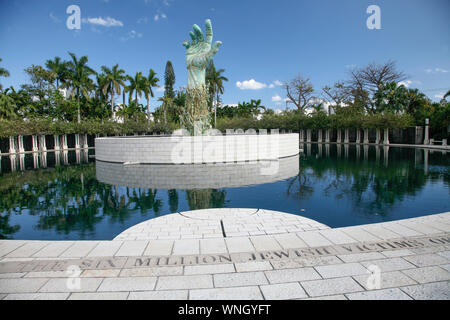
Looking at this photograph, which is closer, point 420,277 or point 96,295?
point 96,295

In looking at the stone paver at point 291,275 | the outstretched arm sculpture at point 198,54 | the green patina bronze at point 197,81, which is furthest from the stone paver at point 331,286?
the outstretched arm sculpture at point 198,54

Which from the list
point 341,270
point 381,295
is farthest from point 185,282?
point 381,295

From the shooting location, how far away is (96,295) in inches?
143

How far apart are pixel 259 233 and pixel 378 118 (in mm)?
33353

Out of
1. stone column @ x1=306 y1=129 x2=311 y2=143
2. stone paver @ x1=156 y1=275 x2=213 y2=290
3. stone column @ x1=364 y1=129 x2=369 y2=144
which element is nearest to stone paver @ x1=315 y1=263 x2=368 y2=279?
stone paver @ x1=156 y1=275 x2=213 y2=290

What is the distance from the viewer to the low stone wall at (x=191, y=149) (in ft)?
54.6

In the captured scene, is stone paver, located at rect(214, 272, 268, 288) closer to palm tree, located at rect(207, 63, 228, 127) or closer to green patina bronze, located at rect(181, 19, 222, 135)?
green patina bronze, located at rect(181, 19, 222, 135)

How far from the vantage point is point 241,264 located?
14.4 ft

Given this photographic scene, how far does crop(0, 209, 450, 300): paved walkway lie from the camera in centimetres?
366

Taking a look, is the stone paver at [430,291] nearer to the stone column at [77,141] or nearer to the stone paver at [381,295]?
the stone paver at [381,295]

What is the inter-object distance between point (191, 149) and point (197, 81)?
597 centimetres

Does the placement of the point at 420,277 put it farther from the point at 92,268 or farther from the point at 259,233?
the point at 92,268

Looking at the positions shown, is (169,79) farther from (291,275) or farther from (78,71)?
(291,275)
